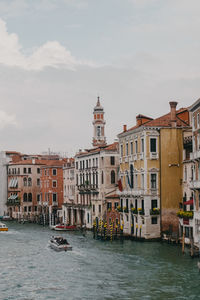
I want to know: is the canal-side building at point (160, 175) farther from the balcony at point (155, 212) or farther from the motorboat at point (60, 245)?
the motorboat at point (60, 245)

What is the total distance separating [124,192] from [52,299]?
81.1 feet

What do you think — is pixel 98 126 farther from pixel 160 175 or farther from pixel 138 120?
pixel 160 175

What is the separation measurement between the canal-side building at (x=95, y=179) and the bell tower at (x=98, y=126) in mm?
14084

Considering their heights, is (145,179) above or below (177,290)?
above

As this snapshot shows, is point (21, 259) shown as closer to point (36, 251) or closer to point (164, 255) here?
point (36, 251)

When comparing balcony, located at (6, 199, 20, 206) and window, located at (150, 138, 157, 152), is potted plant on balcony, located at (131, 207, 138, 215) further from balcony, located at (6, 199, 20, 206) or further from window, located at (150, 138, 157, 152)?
balcony, located at (6, 199, 20, 206)

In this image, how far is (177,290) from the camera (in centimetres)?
2467

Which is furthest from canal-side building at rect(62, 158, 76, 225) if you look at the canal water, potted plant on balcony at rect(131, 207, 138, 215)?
the canal water

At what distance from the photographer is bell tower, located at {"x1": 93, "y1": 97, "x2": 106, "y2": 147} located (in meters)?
78.8

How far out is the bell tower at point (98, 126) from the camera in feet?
259

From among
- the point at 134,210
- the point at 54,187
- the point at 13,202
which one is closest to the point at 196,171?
the point at 134,210

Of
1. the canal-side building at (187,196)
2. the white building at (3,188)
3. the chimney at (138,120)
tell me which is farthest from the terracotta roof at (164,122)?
the white building at (3,188)

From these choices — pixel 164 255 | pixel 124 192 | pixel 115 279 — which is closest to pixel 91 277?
pixel 115 279

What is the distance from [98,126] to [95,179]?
72.2ft
